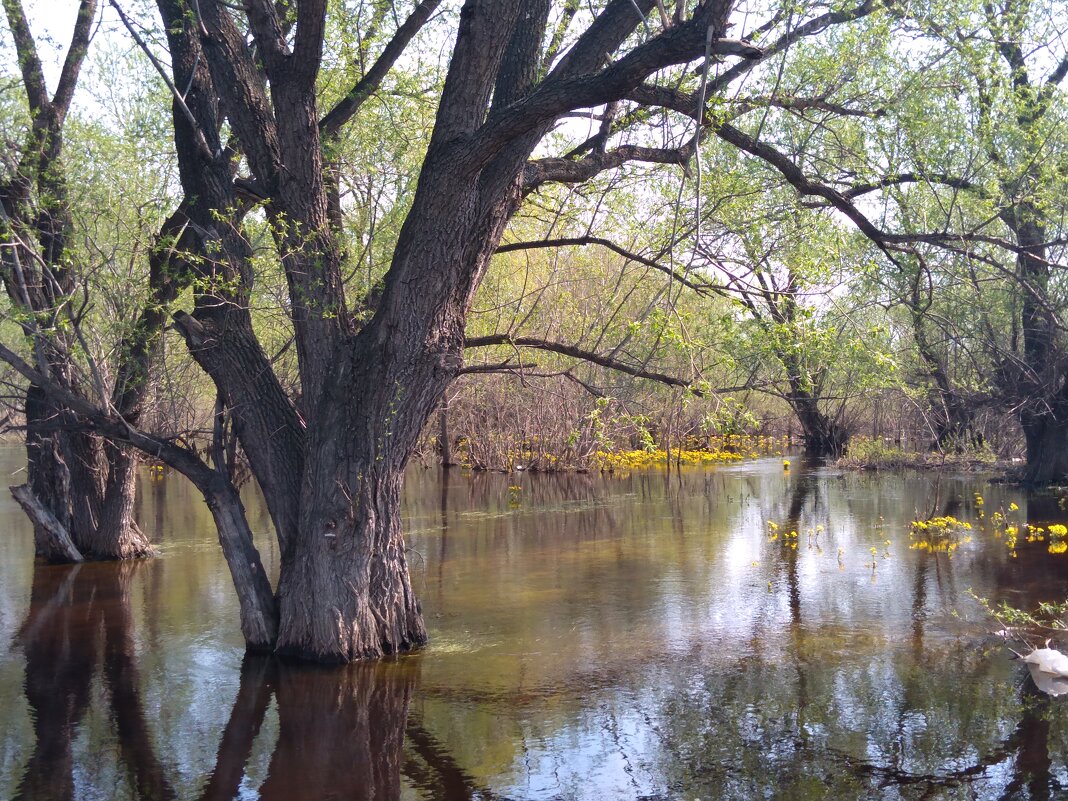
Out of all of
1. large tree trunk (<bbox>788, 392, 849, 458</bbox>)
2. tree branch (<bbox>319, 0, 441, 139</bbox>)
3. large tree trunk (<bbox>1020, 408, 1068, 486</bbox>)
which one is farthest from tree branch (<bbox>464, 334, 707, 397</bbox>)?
large tree trunk (<bbox>788, 392, 849, 458</bbox>)

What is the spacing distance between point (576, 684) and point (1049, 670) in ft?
10.5

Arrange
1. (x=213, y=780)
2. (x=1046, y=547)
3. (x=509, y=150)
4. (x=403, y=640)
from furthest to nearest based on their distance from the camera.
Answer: (x=1046, y=547) < (x=403, y=640) < (x=509, y=150) < (x=213, y=780)

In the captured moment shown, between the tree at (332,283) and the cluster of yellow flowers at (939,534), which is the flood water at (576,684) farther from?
the tree at (332,283)

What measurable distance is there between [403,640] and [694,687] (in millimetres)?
2299

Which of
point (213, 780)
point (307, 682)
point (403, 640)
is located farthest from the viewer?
point (403, 640)

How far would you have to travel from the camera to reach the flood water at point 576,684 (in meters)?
5.55

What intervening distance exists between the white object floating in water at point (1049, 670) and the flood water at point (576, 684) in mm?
150

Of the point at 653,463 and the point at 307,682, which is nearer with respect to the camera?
the point at 307,682

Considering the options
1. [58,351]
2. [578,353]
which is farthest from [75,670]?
[578,353]

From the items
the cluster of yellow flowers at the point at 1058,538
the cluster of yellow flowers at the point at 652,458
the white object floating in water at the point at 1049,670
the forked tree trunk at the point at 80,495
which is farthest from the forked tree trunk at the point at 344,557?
the cluster of yellow flowers at the point at 652,458

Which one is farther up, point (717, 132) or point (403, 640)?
point (717, 132)

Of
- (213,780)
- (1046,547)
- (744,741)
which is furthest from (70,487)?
(1046,547)

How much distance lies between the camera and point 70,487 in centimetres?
1219

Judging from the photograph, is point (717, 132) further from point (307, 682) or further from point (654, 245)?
point (307, 682)
